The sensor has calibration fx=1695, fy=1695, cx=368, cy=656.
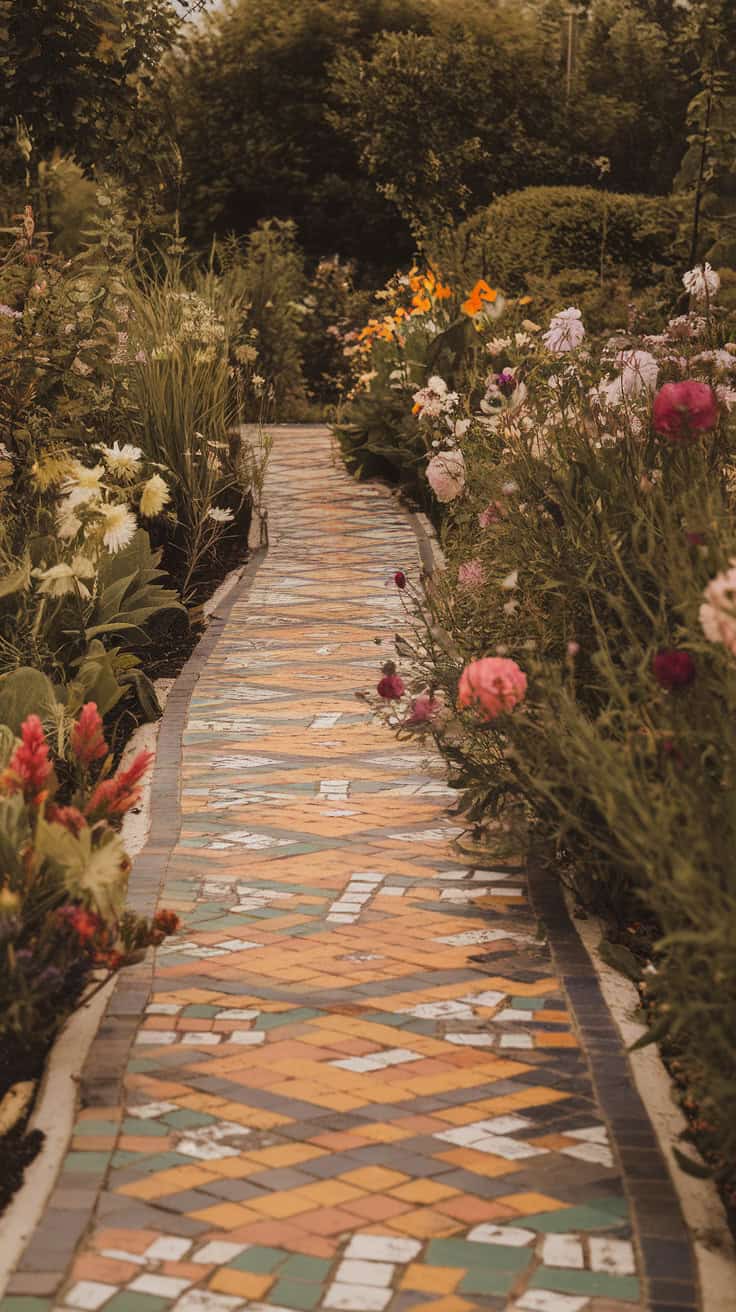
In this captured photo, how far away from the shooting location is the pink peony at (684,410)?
453cm

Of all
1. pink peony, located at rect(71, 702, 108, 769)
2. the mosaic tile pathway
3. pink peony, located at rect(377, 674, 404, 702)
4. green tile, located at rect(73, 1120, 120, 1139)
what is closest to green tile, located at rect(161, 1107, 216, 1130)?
the mosaic tile pathway

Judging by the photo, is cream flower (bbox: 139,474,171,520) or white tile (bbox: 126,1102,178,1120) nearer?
white tile (bbox: 126,1102,178,1120)

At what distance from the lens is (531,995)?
4.25m

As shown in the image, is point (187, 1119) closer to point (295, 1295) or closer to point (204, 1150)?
point (204, 1150)

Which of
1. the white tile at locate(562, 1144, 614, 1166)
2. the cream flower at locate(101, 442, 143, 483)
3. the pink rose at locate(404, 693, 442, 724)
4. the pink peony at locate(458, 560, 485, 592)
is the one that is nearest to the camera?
the white tile at locate(562, 1144, 614, 1166)

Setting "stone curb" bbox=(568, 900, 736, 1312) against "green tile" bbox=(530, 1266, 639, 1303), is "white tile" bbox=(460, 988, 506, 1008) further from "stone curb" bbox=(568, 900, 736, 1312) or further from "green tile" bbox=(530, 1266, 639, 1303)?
"green tile" bbox=(530, 1266, 639, 1303)

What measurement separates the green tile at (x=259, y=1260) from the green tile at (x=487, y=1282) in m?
0.34

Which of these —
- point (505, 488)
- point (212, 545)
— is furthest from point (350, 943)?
point (212, 545)

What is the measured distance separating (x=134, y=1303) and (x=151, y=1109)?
719 millimetres

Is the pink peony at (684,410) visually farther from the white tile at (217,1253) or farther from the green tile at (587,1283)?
the white tile at (217,1253)

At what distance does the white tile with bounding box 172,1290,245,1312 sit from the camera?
9.55 ft

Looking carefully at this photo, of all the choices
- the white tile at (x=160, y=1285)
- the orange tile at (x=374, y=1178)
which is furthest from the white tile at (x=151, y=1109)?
the white tile at (x=160, y=1285)

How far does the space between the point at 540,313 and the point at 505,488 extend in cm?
816

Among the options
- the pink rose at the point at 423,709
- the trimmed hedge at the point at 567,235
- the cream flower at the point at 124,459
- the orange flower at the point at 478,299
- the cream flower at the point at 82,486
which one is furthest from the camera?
the trimmed hedge at the point at 567,235
